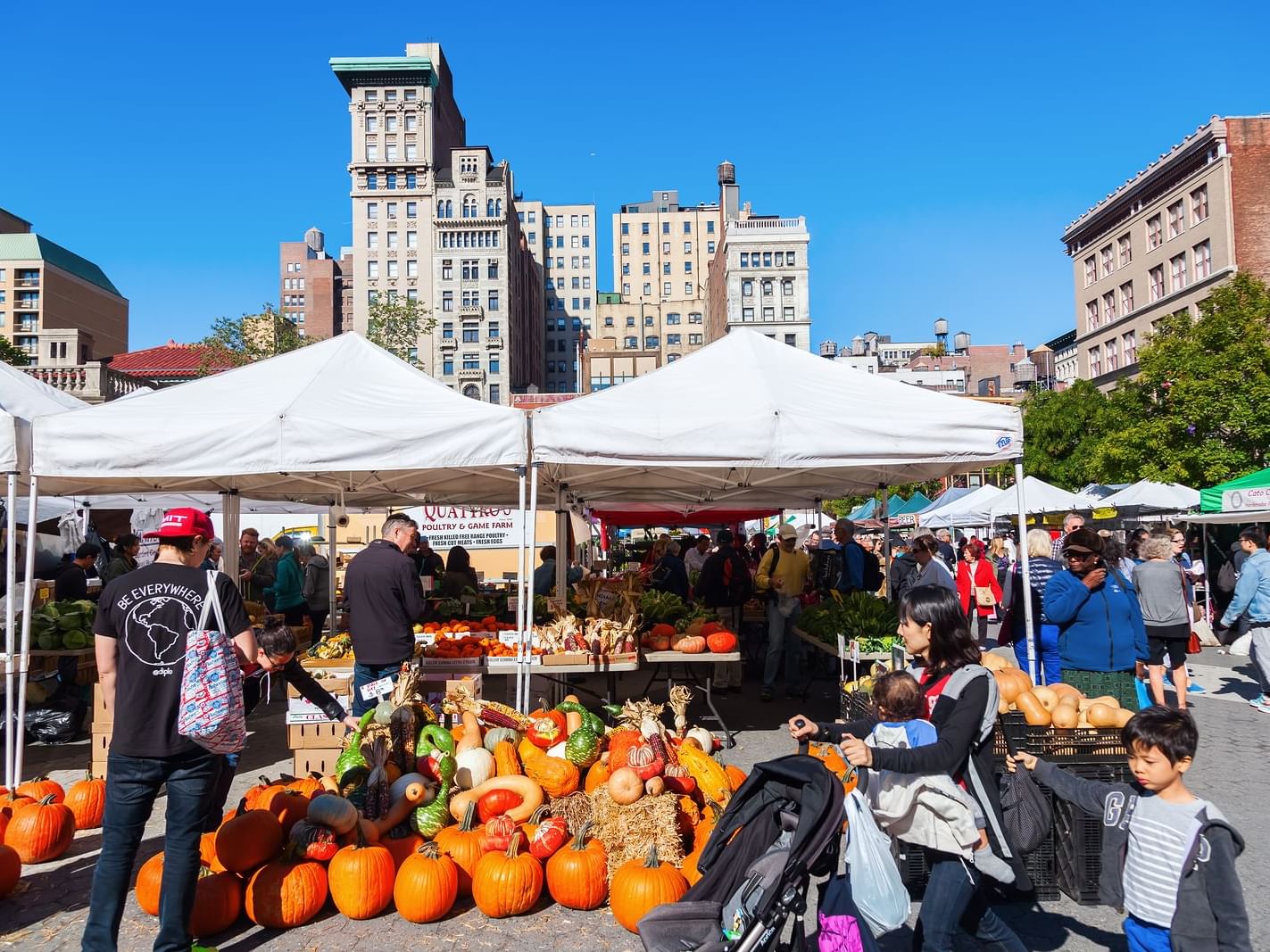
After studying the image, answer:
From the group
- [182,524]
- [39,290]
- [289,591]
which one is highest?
[39,290]

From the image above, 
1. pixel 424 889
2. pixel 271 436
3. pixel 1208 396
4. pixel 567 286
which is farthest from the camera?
pixel 567 286

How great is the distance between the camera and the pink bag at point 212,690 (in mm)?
3414

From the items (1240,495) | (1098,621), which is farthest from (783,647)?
(1240,495)

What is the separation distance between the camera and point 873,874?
9.09 ft

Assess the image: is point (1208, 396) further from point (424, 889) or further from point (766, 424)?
point (424, 889)

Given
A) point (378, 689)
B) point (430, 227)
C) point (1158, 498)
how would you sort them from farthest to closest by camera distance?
point (430, 227) → point (1158, 498) → point (378, 689)

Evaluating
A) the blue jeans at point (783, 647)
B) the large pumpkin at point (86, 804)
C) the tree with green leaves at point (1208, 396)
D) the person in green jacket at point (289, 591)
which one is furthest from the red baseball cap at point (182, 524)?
the tree with green leaves at point (1208, 396)

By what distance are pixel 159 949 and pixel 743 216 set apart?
112834 mm

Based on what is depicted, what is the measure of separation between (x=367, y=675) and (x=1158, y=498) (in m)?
16.6

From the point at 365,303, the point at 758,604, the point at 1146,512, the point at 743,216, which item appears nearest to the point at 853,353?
the point at 743,216

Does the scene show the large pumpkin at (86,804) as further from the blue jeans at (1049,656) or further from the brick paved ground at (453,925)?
the blue jeans at (1049,656)

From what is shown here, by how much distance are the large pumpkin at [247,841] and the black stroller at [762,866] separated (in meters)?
2.42

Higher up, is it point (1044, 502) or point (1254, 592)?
point (1044, 502)

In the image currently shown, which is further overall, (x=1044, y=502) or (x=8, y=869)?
(x=1044, y=502)
